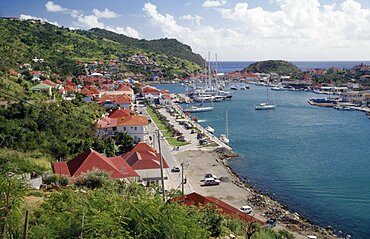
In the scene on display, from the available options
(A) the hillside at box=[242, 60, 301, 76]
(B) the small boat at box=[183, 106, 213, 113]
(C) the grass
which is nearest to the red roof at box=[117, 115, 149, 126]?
(C) the grass

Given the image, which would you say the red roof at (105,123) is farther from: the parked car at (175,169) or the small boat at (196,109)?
the small boat at (196,109)

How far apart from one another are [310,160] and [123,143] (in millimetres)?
9273

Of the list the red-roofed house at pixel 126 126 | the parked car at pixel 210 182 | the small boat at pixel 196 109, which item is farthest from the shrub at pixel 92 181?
the small boat at pixel 196 109

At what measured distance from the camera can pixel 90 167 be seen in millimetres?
11781

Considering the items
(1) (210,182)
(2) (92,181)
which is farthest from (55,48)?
(2) (92,181)

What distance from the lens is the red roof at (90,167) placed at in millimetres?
11648

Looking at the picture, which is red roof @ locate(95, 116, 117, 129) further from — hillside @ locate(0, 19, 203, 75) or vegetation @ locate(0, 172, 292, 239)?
vegetation @ locate(0, 172, 292, 239)

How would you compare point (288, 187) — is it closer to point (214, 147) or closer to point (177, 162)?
point (177, 162)

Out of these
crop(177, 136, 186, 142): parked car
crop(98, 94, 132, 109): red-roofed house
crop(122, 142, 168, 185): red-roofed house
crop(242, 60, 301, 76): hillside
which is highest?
crop(242, 60, 301, 76): hillside

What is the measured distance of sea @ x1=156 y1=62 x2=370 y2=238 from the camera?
13211mm

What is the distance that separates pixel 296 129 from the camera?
2859cm

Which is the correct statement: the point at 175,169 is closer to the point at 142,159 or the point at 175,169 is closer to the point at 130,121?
the point at 142,159

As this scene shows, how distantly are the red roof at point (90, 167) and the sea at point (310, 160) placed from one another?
5646mm

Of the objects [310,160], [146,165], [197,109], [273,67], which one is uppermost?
[273,67]
